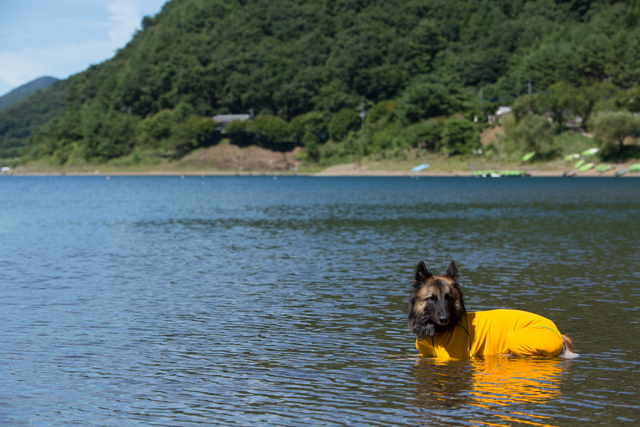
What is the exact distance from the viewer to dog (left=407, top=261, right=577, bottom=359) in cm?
972

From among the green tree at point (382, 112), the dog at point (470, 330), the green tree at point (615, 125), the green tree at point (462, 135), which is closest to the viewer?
the dog at point (470, 330)

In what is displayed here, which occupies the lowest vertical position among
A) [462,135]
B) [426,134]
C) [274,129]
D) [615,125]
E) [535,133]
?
[535,133]

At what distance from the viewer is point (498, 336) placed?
34.6ft

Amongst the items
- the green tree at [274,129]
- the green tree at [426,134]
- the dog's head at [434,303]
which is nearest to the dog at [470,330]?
the dog's head at [434,303]

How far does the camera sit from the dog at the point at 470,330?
31.9ft

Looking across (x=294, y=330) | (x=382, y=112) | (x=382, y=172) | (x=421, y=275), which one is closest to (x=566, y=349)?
(x=421, y=275)

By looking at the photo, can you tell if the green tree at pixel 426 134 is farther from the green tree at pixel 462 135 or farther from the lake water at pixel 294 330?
the lake water at pixel 294 330

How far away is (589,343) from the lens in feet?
40.4

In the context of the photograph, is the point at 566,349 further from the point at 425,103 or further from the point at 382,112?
the point at 382,112

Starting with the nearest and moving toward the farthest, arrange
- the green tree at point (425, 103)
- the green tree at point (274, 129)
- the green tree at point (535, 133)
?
the green tree at point (535, 133) < the green tree at point (425, 103) < the green tree at point (274, 129)

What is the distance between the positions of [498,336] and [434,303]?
1721 mm

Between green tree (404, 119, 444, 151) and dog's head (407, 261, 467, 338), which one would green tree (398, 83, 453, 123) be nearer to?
green tree (404, 119, 444, 151)

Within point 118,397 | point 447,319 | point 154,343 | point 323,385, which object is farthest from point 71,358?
point 447,319

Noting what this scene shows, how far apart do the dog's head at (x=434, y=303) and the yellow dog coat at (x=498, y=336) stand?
1.20 feet
